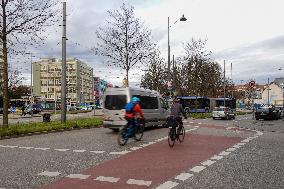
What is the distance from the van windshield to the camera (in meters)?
19.2

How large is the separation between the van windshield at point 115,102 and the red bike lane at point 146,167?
6.17 m

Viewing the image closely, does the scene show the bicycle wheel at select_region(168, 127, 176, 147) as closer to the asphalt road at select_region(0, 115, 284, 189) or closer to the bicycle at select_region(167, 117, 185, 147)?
the bicycle at select_region(167, 117, 185, 147)

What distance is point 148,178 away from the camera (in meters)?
7.80

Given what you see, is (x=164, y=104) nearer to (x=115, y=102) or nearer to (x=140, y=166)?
(x=115, y=102)

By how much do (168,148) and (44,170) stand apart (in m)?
5.28

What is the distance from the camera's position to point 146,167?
29.9 feet

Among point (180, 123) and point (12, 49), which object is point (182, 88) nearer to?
point (12, 49)

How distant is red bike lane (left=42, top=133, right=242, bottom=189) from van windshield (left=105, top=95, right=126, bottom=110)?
6.17m

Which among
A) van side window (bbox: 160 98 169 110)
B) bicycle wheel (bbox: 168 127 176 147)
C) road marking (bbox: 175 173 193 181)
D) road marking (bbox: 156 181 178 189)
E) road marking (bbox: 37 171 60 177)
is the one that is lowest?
road marking (bbox: 175 173 193 181)

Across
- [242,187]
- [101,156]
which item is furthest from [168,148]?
[242,187]

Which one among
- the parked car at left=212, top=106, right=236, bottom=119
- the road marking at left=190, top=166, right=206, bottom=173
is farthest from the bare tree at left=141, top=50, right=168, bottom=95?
the road marking at left=190, top=166, right=206, bottom=173

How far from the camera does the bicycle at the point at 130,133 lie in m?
13.7

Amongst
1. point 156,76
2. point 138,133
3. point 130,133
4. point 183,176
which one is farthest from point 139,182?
point 156,76

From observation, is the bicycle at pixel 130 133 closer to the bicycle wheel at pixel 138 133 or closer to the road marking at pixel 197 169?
the bicycle wheel at pixel 138 133
